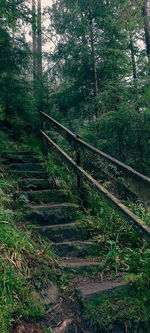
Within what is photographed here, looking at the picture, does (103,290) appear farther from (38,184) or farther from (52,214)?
(38,184)

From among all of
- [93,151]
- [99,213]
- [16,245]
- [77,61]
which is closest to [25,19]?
[77,61]

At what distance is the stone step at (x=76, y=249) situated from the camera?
3174mm

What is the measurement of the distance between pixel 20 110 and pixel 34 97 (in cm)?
61

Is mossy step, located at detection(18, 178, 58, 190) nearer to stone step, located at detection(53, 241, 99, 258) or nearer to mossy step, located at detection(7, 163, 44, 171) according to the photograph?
mossy step, located at detection(7, 163, 44, 171)

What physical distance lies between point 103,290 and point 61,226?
3.69 ft

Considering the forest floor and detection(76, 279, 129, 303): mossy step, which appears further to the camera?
detection(76, 279, 129, 303): mossy step

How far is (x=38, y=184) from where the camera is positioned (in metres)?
4.36

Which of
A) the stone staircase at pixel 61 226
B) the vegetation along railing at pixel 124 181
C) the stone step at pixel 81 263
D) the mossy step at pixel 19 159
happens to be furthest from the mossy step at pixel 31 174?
the stone step at pixel 81 263

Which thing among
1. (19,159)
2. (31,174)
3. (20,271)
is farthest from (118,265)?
(19,159)

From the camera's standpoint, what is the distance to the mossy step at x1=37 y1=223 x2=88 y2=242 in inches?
130

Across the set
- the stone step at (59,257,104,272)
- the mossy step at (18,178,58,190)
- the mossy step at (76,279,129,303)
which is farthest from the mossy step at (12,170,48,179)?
the mossy step at (76,279,129,303)

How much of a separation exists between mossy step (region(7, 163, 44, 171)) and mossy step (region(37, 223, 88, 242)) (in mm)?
1796

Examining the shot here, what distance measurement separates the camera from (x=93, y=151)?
133 inches

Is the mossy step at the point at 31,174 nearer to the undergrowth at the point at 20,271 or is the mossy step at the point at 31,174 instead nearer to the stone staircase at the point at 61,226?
the stone staircase at the point at 61,226
